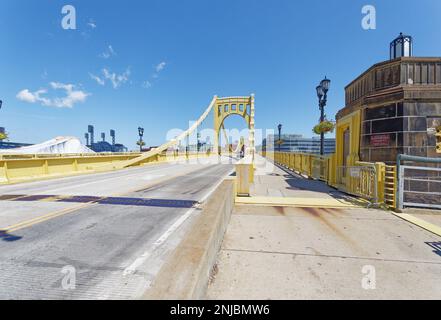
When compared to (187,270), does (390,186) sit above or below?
above

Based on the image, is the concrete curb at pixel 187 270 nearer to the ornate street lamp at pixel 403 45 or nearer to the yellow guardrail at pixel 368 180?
the yellow guardrail at pixel 368 180

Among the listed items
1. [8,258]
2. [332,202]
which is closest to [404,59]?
[332,202]

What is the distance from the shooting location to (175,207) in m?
6.06

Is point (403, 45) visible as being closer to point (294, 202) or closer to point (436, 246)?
point (294, 202)

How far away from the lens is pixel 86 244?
3.65 m

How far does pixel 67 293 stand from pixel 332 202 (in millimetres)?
6431

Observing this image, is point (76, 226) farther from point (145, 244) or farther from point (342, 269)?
point (342, 269)

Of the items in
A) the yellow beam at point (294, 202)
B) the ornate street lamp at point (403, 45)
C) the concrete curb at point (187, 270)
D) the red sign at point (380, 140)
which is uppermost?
the ornate street lamp at point (403, 45)

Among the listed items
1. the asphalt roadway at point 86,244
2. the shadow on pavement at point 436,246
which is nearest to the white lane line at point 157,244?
the asphalt roadway at point 86,244

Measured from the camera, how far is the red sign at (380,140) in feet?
20.2

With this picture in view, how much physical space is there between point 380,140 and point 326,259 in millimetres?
5078

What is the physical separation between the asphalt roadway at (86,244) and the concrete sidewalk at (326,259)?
1158 mm

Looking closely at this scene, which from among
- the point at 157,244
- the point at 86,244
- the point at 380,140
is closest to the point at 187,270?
the point at 157,244
